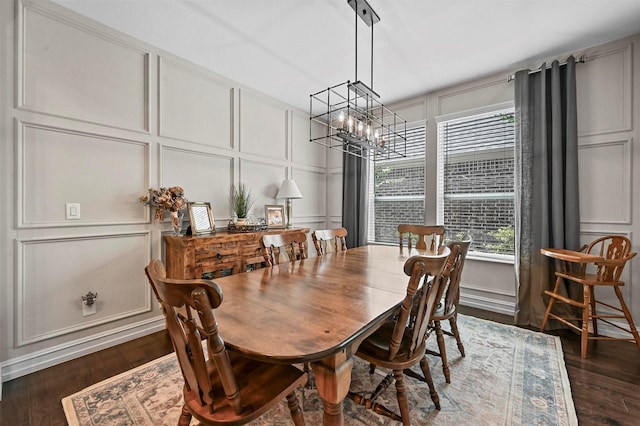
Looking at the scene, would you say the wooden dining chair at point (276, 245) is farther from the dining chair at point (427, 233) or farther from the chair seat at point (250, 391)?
the dining chair at point (427, 233)

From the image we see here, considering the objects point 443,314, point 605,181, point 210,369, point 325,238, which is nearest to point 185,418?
point 210,369

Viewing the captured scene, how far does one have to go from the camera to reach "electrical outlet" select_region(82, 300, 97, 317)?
2236 mm

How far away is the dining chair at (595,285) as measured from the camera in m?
2.17

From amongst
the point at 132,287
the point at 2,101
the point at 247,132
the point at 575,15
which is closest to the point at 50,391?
the point at 132,287

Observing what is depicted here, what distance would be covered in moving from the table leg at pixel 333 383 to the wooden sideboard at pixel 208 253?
1.59 meters

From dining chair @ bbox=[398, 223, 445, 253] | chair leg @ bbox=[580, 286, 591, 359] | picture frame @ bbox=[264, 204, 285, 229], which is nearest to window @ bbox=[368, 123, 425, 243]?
dining chair @ bbox=[398, 223, 445, 253]

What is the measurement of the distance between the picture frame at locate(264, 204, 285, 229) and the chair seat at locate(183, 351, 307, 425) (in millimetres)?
2471

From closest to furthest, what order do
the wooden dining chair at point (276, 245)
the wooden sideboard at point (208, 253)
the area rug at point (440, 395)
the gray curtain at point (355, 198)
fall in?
the area rug at point (440, 395), the wooden dining chair at point (276, 245), the wooden sideboard at point (208, 253), the gray curtain at point (355, 198)

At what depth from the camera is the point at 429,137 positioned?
143 inches

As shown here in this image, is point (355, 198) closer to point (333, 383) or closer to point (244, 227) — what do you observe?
point (244, 227)

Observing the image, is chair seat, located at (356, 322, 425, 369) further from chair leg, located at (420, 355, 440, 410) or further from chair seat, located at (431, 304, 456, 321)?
chair seat, located at (431, 304, 456, 321)

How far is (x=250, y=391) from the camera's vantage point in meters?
1.06

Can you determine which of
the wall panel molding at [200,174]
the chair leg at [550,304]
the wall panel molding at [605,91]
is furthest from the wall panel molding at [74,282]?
the wall panel molding at [605,91]

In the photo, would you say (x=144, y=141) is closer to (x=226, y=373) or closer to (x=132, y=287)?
(x=132, y=287)
